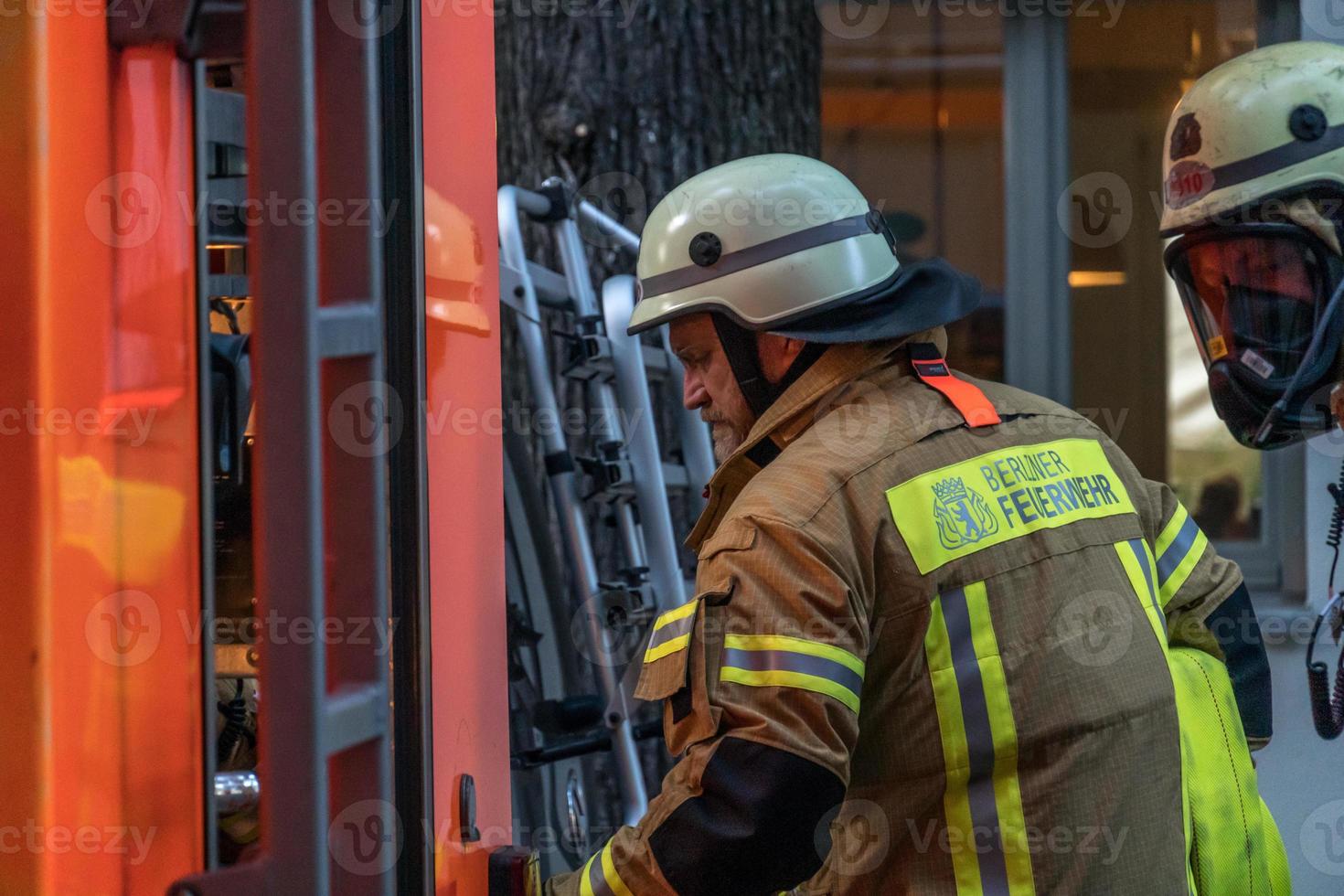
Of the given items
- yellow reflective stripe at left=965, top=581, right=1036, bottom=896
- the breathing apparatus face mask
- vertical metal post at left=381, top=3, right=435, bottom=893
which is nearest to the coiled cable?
the breathing apparatus face mask

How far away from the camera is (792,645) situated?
5.65 feet

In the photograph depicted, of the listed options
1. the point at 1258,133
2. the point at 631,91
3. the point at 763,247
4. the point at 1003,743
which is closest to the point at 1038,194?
the point at 631,91

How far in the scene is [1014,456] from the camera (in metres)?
2.00

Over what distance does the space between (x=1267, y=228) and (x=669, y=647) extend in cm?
159

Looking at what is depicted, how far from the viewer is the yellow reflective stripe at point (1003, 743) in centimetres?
185

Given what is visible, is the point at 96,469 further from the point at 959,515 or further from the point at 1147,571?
the point at 1147,571

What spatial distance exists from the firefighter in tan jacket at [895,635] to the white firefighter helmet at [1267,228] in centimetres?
70

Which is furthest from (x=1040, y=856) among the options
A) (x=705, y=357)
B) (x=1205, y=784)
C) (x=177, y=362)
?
(x=177, y=362)

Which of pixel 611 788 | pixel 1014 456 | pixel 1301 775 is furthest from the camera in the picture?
pixel 1301 775

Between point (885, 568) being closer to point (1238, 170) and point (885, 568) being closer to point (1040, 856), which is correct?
point (1040, 856)

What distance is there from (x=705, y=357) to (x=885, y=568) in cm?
59

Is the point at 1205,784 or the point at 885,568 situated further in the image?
the point at 1205,784

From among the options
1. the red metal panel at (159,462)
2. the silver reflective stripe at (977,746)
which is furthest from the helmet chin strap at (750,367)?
the red metal panel at (159,462)

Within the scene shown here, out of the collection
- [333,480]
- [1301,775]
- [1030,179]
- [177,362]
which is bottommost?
[1301,775]
